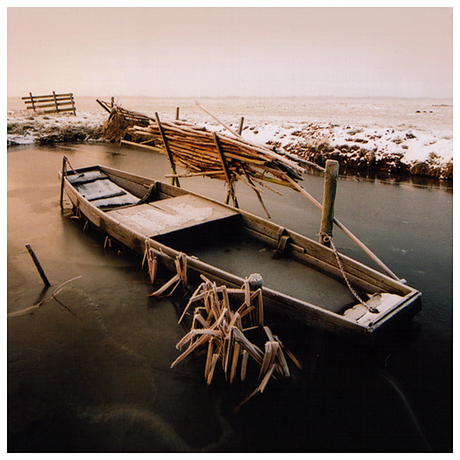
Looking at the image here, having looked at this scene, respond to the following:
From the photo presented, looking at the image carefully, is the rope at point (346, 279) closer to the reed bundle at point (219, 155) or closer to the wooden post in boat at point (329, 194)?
the wooden post in boat at point (329, 194)

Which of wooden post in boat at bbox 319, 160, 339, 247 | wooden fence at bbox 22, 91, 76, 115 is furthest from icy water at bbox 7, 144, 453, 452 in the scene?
wooden fence at bbox 22, 91, 76, 115

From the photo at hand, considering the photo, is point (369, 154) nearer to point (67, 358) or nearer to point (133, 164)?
point (133, 164)

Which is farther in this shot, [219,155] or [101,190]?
[101,190]

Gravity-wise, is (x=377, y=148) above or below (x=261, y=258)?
above

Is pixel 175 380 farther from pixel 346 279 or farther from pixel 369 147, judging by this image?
pixel 369 147

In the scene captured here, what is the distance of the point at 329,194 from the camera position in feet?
17.9

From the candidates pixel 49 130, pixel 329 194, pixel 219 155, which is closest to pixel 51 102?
pixel 49 130

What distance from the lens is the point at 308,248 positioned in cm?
540

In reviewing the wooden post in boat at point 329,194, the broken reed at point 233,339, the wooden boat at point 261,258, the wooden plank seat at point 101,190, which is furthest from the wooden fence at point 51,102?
the broken reed at point 233,339

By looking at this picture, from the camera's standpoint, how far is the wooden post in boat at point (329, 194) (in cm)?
533

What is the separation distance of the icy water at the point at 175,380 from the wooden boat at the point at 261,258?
0.33 meters

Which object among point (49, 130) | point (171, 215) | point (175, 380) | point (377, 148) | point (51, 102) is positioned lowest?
point (175, 380)

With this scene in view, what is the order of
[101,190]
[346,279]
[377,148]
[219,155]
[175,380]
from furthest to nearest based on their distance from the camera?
[377,148], [101,190], [219,155], [346,279], [175,380]

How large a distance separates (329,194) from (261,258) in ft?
4.75
